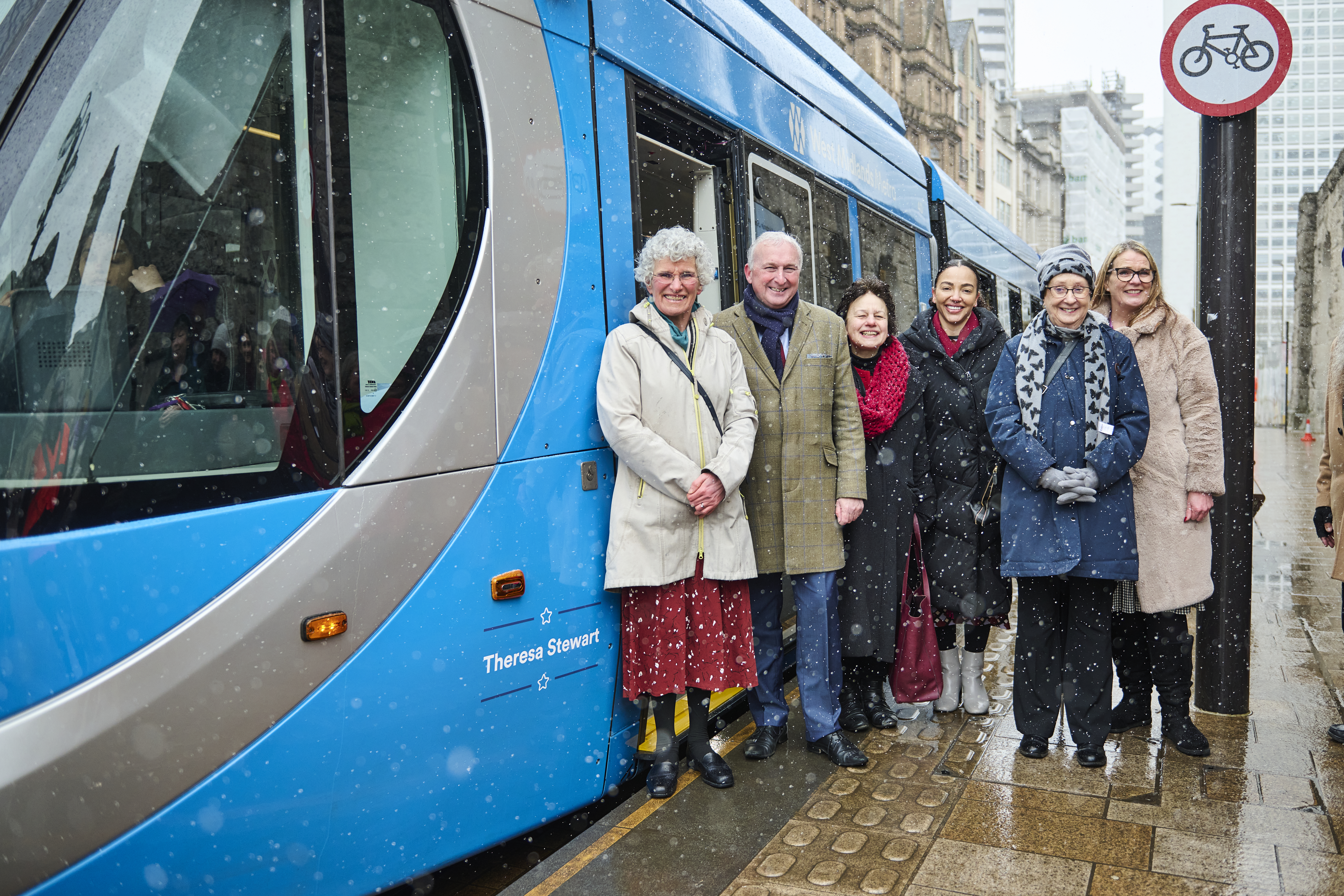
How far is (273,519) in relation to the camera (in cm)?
257

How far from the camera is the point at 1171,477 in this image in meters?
4.02

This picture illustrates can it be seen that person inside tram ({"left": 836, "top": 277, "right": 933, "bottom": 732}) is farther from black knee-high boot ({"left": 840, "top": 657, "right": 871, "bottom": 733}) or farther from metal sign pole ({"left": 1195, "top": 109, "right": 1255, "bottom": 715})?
metal sign pole ({"left": 1195, "top": 109, "right": 1255, "bottom": 715})

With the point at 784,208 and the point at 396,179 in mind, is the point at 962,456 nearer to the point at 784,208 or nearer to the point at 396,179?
the point at 784,208

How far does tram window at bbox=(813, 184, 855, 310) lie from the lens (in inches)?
231

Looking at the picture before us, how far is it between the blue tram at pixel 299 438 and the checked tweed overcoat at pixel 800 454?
0.78m

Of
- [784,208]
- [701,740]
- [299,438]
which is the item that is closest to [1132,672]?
[701,740]

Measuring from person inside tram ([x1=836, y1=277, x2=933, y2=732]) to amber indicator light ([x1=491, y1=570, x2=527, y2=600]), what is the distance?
5.49ft

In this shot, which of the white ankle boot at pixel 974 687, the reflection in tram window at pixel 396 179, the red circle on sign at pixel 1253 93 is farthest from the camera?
the white ankle boot at pixel 974 687

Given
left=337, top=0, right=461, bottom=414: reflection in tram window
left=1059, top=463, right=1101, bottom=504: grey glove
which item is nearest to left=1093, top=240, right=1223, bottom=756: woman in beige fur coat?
left=1059, top=463, right=1101, bottom=504: grey glove

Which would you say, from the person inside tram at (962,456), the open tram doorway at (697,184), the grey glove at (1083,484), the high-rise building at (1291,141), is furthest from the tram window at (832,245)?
the high-rise building at (1291,141)

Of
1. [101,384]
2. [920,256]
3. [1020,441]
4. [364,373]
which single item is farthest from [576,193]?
[920,256]

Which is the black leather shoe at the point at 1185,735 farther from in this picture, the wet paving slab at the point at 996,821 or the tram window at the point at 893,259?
the tram window at the point at 893,259

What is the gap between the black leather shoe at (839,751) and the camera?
4.00 meters

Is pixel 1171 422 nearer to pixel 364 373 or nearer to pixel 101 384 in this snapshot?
pixel 364 373
